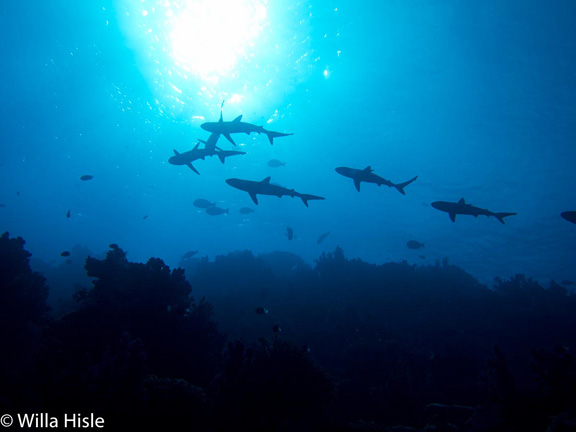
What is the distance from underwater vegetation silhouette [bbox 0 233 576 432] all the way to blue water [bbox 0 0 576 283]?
13.5 meters

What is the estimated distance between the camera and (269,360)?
482 cm

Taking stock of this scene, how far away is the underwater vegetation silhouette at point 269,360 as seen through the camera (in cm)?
389

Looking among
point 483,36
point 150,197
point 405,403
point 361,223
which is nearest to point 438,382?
point 405,403

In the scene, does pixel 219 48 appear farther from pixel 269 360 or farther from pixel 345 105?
pixel 269 360

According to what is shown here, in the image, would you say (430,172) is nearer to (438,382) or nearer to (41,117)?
(438,382)

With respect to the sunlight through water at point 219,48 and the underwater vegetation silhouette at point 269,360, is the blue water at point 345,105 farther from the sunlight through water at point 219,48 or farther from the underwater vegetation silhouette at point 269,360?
the underwater vegetation silhouette at point 269,360

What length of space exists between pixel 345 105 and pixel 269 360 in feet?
65.2

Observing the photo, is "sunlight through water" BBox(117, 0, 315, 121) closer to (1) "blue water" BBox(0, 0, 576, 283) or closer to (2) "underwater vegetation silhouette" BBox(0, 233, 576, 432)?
(1) "blue water" BBox(0, 0, 576, 283)

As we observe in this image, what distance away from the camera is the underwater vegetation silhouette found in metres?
3.89

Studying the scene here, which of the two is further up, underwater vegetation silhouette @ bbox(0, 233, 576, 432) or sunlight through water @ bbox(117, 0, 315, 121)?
sunlight through water @ bbox(117, 0, 315, 121)

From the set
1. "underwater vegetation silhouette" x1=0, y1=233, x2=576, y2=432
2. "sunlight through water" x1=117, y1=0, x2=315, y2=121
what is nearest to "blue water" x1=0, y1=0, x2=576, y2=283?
"sunlight through water" x1=117, y1=0, x2=315, y2=121

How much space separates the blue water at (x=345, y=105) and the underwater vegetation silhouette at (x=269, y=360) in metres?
13.5

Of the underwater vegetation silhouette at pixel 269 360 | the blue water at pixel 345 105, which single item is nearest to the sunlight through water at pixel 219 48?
the blue water at pixel 345 105

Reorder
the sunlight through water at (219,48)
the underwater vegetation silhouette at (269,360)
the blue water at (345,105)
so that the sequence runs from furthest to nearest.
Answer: the blue water at (345,105) → the sunlight through water at (219,48) → the underwater vegetation silhouette at (269,360)
